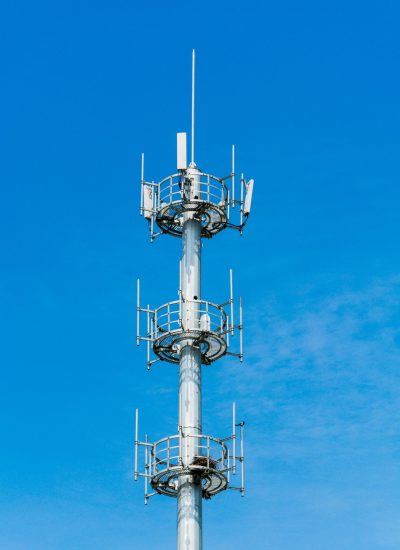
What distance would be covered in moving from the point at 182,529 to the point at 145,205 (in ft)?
64.1

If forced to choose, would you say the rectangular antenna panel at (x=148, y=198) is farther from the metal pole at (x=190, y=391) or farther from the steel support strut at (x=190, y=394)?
the steel support strut at (x=190, y=394)

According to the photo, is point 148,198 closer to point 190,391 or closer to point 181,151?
point 181,151

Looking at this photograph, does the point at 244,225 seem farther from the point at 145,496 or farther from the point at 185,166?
the point at 145,496

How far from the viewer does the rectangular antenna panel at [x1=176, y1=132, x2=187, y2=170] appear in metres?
72.5

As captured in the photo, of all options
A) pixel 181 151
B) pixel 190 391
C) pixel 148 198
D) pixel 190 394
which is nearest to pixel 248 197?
pixel 181 151

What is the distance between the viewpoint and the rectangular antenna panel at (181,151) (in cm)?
7250

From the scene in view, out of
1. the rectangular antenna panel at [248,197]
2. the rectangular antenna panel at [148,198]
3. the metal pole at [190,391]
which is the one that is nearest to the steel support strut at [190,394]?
the metal pole at [190,391]

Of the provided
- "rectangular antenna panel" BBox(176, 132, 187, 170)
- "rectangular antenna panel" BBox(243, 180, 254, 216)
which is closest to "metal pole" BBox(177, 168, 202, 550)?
"rectangular antenna panel" BBox(176, 132, 187, 170)

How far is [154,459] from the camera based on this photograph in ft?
218

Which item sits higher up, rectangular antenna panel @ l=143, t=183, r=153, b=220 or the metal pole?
rectangular antenna panel @ l=143, t=183, r=153, b=220

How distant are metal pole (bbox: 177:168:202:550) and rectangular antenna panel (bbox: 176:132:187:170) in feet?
5.05

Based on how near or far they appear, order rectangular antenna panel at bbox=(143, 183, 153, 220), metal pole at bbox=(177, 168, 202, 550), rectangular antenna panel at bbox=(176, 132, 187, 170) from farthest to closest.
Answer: rectangular antenna panel at bbox=(143, 183, 153, 220) → rectangular antenna panel at bbox=(176, 132, 187, 170) → metal pole at bbox=(177, 168, 202, 550)

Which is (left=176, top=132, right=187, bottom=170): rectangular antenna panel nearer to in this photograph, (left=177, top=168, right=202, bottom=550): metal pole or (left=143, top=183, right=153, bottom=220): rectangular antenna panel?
(left=177, top=168, right=202, bottom=550): metal pole

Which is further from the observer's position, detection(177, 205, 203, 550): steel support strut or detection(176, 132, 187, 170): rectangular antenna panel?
detection(176, 132, 187, 170): rectangular antenna panel
